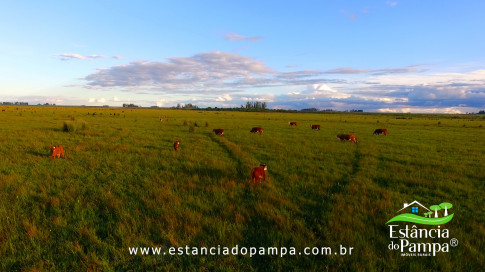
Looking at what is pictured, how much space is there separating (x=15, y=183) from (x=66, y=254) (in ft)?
17.2

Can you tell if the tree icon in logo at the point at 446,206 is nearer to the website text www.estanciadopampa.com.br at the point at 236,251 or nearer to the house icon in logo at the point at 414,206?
the house icon in logo at the point at 414,206

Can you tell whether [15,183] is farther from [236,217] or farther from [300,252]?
[300,252]

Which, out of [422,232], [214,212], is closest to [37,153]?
[214,212]

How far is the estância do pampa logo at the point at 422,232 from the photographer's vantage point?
4.29 meters

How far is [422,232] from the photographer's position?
4.89 m

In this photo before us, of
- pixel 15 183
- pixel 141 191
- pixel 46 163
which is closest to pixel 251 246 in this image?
pixel 141 191

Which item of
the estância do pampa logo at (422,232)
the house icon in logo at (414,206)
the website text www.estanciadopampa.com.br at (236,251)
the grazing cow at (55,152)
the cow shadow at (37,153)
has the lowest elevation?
the website text www.estanciadopampa.com.br at (236,251)

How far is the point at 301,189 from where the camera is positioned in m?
7.36

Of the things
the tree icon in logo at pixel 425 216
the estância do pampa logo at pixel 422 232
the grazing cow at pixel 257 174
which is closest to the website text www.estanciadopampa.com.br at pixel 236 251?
the estância do pampa logo at pixel 422 232

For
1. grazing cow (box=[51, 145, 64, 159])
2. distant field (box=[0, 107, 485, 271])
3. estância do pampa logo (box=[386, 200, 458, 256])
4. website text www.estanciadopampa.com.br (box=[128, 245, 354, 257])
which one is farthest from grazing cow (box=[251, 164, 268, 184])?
grazing cow (box=[51, 145, 64, 159])

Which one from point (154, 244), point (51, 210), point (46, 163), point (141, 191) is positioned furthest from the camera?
point (46, 163)

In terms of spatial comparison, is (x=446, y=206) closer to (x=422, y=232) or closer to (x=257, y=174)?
(x=422, y=232)

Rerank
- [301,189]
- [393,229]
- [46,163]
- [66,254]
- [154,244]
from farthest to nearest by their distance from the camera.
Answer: [46,163] → [301,189] → [393,229] → [154,244] → [66,254]

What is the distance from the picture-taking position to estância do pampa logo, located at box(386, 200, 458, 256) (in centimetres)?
429
